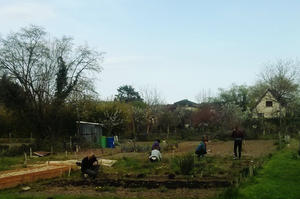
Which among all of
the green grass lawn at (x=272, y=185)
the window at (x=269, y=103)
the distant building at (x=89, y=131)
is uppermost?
the window at (x=269, y=103)

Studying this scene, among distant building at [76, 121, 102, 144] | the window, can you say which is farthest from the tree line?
the window

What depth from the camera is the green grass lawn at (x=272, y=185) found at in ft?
27.5

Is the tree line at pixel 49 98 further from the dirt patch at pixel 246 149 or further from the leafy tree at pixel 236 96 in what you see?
the leafy tree at pixel 236 96

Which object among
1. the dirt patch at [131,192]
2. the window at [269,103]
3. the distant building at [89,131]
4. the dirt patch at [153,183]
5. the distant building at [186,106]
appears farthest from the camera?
the distant building at [186,106]

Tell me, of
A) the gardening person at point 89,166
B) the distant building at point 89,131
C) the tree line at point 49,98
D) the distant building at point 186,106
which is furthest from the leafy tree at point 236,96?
the gardening person at point 89,166

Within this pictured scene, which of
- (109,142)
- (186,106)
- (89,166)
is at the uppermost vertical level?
(186,106)

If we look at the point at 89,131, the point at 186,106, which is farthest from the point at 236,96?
the point at 89,131

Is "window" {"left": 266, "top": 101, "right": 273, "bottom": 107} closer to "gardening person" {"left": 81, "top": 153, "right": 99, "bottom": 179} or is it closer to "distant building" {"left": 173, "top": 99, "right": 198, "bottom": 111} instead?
"distant building" {"left": 173, "top": 99, "right": 198, "bottom": 111}

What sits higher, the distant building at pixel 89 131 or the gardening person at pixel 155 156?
the distant building at pixel 89 131

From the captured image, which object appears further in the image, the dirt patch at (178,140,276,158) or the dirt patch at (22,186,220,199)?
the dirt patch at (178,140,276,158)

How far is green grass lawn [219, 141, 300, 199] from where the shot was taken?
838cm

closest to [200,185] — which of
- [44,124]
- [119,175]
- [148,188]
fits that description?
[148,188]

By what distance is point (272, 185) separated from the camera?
9586mm

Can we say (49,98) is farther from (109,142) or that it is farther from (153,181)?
(153,181)
